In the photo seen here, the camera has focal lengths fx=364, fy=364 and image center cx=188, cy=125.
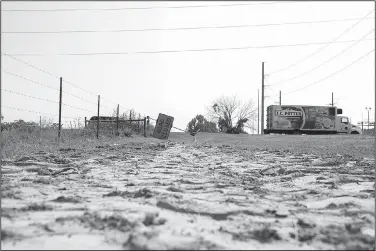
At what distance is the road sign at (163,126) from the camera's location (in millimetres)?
20841

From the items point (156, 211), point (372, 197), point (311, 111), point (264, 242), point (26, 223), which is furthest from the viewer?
point (311, 111)

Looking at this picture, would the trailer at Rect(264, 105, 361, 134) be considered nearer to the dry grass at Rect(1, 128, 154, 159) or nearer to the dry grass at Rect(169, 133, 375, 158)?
the dry grass at Rect(169, 133, 375, 158)

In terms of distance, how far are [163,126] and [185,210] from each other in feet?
59.4

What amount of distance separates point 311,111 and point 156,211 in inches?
1320

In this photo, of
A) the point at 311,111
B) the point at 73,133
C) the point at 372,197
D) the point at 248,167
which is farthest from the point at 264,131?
the point at 372,197

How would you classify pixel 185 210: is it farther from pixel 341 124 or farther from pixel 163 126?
pixel 341 124

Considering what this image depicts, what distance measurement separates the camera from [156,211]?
9.87ft

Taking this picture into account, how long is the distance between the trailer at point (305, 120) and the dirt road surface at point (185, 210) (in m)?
29.4

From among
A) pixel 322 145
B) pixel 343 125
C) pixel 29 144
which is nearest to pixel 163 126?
pixel 322 145

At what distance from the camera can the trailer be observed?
34.0 meters

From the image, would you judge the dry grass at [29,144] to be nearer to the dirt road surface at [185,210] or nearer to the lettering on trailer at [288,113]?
the dirt road surface at [185,210]

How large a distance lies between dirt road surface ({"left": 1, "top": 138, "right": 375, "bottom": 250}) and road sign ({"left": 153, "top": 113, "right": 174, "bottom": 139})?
1548 cm

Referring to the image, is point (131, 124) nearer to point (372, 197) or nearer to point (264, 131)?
point (264, 131)

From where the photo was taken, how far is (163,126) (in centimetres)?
2112
